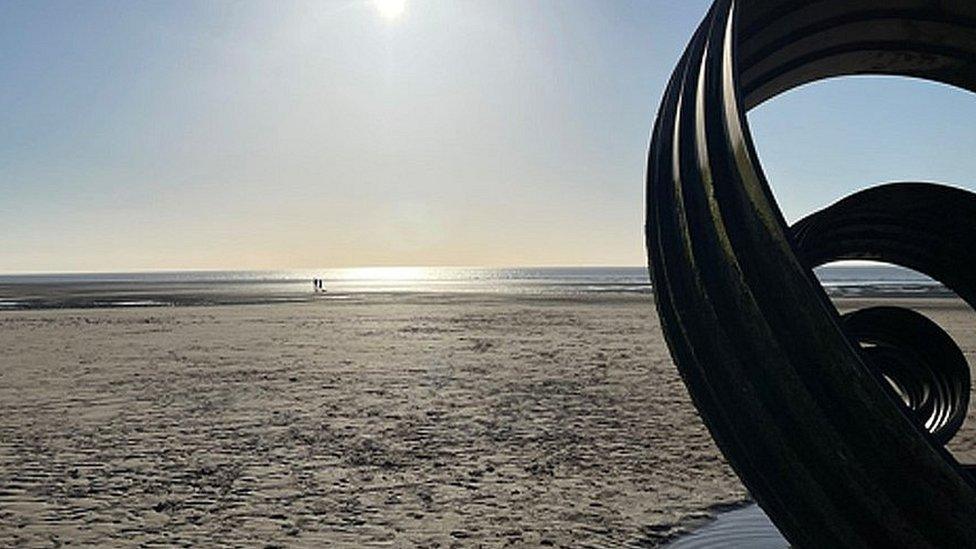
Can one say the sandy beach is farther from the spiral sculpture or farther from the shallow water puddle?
the spiral sculpture

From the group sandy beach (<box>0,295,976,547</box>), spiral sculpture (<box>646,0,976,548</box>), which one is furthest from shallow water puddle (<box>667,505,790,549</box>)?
spiral sculpture (<box>646,0,976,548</box>)

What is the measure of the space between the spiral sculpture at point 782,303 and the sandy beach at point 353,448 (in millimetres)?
4063

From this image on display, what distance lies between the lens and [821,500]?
2.78 meters

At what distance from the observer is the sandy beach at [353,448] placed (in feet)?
24.0

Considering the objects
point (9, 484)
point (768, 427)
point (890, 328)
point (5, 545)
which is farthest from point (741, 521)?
point (9, 484)

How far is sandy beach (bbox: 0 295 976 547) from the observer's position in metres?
7.32

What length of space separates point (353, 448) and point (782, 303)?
8.62m

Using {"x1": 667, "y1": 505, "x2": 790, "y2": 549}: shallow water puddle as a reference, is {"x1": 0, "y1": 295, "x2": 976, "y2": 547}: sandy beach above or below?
above

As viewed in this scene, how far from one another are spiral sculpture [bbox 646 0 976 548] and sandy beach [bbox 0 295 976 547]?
160 inches

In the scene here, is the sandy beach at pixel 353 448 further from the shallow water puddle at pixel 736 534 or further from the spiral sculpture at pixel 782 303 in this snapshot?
the spiral sculpture at pixel 782 303

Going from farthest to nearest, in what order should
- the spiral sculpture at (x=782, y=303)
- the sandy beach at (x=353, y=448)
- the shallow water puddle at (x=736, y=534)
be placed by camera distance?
1. the sandy beach at (x=353, y=448)
2. the shallow water puddle at (x=736, y=534)
3. the spiral sculpture at (x=782, y=303)

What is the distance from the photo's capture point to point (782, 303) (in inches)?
108

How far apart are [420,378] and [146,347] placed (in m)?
11.5

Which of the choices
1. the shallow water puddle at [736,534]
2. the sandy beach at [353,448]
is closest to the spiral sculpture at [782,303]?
the shallow water puddle at [736,534]
